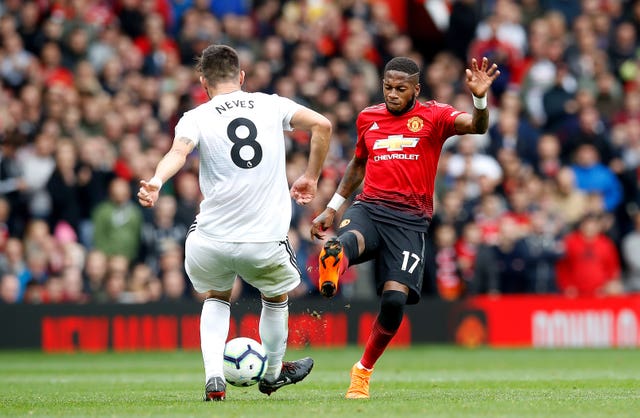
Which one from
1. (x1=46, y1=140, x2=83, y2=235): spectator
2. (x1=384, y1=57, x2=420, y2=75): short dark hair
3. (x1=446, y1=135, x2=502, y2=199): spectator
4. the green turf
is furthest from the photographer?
(x1=446, y1=135, x2=502, y2=199): spectator

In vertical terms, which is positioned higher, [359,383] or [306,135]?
[306,135]

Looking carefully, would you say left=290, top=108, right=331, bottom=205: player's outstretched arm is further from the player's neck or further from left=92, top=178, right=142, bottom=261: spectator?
left=92, top=178, right=142, bottom=261: spectator

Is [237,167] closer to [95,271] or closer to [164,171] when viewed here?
[164,171]

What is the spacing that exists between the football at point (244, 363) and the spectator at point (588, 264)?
10630 mm

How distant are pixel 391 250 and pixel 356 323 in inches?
372

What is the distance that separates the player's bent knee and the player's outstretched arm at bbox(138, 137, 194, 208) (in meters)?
1.94

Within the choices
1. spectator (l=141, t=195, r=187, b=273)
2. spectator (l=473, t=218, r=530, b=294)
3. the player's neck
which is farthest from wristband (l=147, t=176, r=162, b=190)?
spectator (l=473, t=218, r=530, b=294)

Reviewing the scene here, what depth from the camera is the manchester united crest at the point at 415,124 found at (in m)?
10.3

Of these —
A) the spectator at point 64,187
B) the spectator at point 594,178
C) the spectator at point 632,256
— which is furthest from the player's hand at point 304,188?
the spectator at point 594,178

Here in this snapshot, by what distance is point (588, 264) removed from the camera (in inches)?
778

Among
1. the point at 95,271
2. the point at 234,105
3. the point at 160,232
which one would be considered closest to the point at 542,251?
the point at 160,232

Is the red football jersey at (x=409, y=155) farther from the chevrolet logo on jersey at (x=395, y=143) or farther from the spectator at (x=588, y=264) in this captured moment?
the spectator at (x=588, y=264)

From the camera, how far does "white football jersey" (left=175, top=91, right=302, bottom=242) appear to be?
940cm

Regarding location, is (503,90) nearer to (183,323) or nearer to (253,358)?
(183,323)
